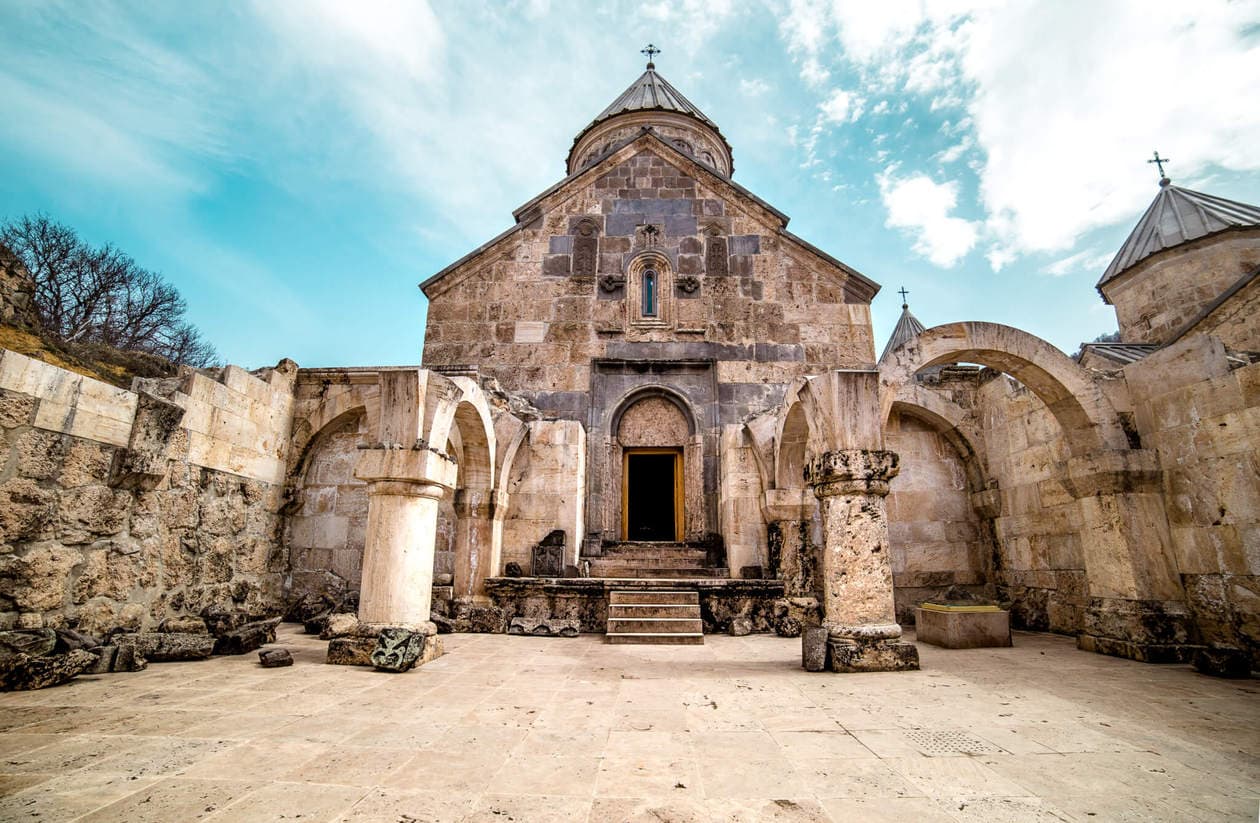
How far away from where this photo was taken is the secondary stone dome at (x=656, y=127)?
13.6m

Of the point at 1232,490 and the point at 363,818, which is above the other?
the point at 1232,490

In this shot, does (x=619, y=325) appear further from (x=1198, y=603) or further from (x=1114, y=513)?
(x=1198, y=603)

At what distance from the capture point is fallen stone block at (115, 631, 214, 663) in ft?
15.1

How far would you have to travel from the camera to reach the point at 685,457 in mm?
9242

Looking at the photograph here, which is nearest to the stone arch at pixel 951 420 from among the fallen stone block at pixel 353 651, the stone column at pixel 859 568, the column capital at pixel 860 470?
the column capital at pixel 860 470

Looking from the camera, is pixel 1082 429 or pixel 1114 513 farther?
pixel 1082 429

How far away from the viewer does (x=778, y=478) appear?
23.6ft

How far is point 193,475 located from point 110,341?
49.9 ft

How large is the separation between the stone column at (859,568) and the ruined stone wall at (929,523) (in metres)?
3.74

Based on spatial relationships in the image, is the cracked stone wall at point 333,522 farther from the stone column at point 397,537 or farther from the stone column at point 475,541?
the stone column at point 397,537

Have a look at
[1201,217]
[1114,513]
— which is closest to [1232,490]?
[1114,513]

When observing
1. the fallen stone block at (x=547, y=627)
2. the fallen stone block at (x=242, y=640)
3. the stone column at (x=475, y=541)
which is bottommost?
the fallen stone block at (x=547, y=627)

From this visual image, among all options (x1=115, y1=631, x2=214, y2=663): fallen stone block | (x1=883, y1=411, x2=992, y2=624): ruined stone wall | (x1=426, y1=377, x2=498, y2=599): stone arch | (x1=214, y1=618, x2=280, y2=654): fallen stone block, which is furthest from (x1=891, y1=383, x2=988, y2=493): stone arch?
(x1=115, y1=631, x2=214, y2=663): fallen stone block

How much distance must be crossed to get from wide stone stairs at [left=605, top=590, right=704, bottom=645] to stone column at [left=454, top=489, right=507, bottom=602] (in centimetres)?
178
